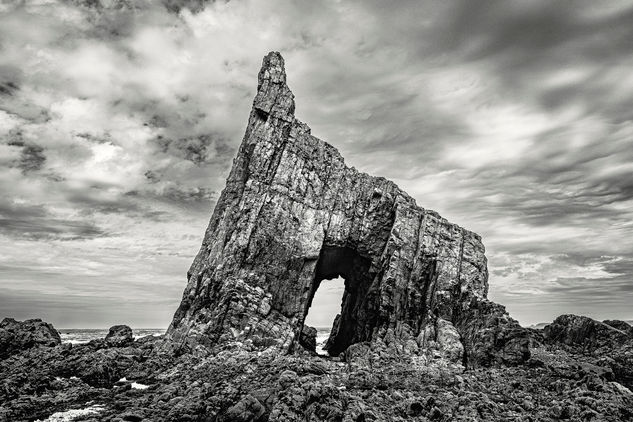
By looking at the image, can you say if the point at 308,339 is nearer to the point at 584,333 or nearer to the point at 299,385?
the point at 584,333

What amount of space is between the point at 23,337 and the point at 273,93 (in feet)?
121

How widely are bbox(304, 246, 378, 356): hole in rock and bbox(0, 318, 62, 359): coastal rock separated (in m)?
27.4

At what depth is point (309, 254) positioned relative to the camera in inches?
1620

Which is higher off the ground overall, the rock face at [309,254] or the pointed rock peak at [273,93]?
the pointed rock peak at [273,93]

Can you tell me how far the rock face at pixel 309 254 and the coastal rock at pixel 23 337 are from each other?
45.6 ft

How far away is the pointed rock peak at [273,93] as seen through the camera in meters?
44.9

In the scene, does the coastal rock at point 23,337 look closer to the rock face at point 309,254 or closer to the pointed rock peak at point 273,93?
the rock face at point 309,254

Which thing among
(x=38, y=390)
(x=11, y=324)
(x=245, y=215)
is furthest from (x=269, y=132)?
(x=11, y=324)

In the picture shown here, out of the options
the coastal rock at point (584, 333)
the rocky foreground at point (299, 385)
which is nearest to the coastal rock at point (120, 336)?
the rocky foreground at point (299, 385)

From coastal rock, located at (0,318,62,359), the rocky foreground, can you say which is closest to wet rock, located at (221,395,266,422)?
the rocky foreground

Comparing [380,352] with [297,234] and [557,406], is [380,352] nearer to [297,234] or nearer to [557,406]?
[297,234]

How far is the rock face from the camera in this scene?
3672 cm

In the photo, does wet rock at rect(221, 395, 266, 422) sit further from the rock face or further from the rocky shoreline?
the rock face

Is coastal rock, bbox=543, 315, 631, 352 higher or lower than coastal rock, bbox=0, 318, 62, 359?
higher
